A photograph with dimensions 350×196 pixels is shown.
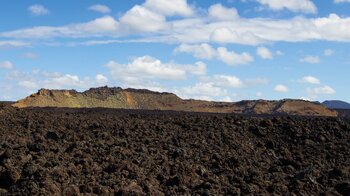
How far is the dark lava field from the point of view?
8727mm

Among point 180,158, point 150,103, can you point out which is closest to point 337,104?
point 150,103

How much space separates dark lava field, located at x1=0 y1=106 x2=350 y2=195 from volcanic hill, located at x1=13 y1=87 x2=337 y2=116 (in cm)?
3568

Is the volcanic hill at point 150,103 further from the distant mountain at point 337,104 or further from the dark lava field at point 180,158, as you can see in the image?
the distant mountain at point 337,104

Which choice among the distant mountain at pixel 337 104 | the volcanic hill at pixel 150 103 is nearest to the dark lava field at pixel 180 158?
the volcanic hill at pixel 150 103

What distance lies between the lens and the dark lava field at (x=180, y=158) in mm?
8727

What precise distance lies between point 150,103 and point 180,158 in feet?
165

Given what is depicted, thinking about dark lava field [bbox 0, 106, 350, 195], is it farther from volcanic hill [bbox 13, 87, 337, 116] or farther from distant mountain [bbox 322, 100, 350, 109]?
distant mountain [bbox 322, 100, 350, 109]

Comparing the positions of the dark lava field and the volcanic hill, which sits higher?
the volcanic hill

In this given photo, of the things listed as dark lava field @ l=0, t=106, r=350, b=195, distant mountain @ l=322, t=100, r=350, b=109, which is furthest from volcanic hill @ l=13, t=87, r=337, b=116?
distant mountain @ l=322, t=100, r=350, b=109

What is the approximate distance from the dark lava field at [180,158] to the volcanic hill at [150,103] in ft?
117

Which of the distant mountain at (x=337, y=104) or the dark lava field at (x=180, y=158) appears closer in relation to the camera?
the dark lava field at (x=180, y=158)

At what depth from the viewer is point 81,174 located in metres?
9.28

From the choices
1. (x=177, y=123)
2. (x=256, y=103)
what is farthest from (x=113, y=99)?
(x=177, y=123)

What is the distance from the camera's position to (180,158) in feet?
38.0
